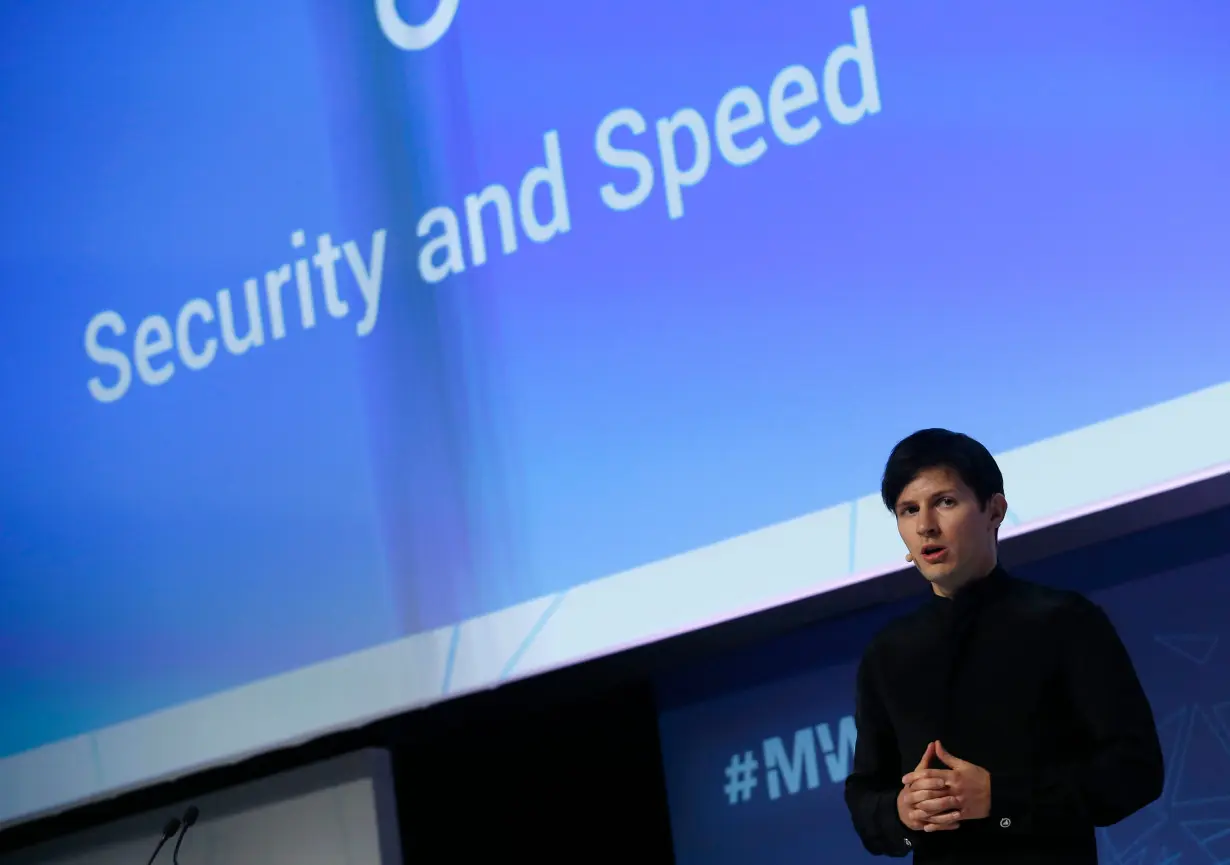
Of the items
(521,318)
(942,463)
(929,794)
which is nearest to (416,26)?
(521,318)

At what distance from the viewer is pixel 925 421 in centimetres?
179

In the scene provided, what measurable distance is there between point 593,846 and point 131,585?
2.57ft

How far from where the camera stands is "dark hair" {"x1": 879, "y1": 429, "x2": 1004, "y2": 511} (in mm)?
1277

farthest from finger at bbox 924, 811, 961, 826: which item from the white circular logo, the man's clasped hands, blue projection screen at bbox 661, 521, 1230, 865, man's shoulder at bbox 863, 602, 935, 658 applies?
the white circular logo

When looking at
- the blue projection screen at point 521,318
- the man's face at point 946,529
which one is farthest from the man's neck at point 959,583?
the blue projection screen at point 521,318

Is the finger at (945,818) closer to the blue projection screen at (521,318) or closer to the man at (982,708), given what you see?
the man at (982,708)

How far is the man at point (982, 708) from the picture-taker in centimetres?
116

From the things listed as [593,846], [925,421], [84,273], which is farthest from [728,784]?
[84,273]

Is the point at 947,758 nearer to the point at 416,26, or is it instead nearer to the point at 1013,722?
the point at 1013,722

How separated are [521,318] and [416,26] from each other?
0.49 metres

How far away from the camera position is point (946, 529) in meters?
1.25

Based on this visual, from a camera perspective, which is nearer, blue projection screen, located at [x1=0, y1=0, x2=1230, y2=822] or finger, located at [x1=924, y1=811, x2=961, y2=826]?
finger, located at [x1=924, y1=811, x2=961, y2=826]

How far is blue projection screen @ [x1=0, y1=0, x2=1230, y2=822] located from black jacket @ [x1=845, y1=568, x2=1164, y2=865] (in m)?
0.47

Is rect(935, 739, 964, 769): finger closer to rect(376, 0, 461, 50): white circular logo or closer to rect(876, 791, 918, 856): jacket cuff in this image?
rect(876, 791, 918, 856): jacket cuff
